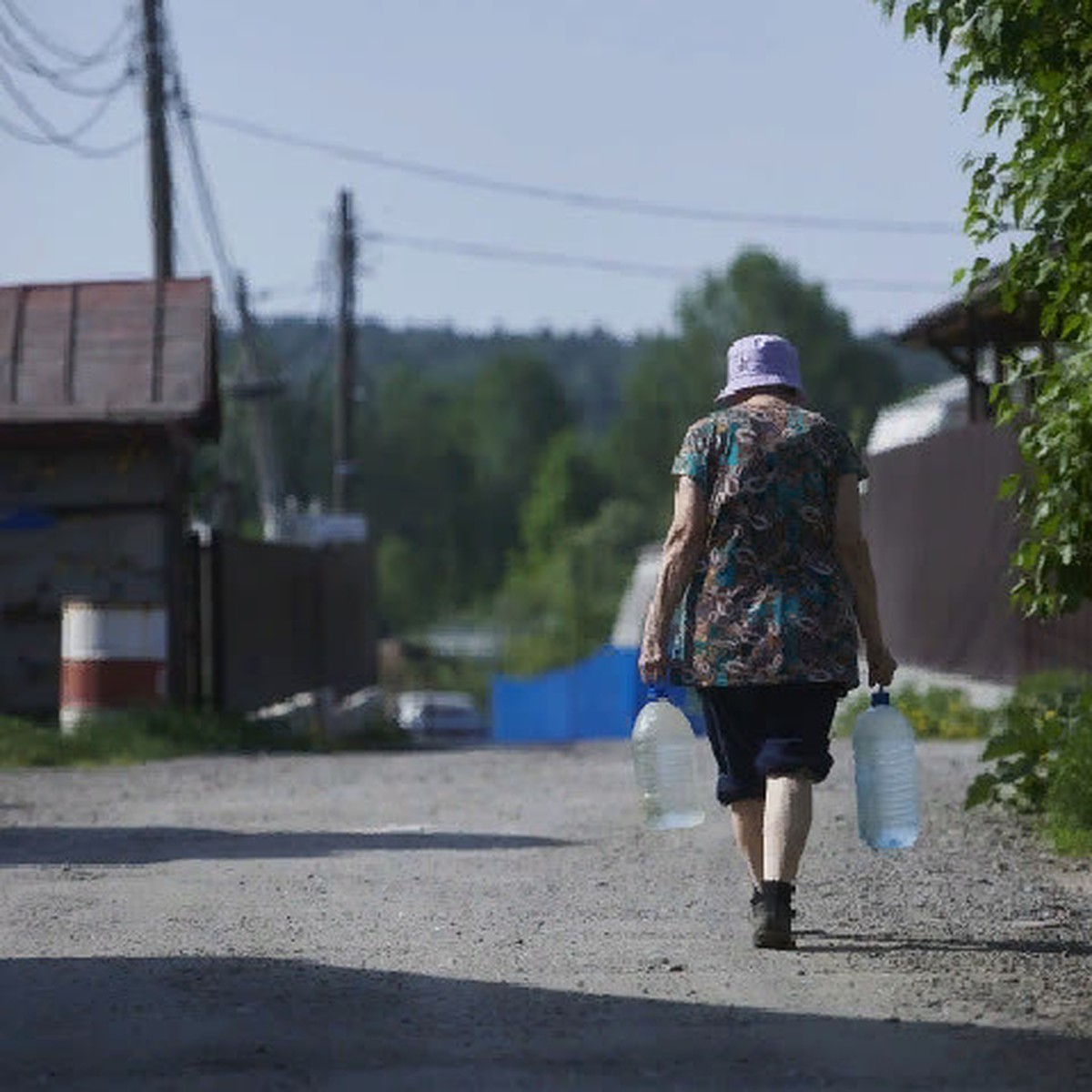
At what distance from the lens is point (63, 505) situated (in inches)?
928

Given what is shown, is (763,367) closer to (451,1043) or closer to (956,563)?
(451,1043)

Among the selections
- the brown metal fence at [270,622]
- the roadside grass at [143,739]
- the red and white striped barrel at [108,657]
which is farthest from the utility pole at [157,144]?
the red and white striped barrel at [108,657]

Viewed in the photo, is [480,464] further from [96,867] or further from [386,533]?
[96,867]

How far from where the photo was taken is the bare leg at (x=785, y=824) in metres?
8.76

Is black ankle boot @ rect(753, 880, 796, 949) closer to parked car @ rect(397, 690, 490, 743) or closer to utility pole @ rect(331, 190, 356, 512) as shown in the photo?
utility pole @ rect(331, 190, 356, 512)

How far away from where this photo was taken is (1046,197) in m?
9.95

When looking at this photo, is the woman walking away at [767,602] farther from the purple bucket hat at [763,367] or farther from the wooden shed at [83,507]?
the wooden shed at [83,507]

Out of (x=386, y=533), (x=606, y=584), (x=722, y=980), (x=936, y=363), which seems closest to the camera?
(x=722, y=980)

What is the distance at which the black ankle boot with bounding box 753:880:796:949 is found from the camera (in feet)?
28.2

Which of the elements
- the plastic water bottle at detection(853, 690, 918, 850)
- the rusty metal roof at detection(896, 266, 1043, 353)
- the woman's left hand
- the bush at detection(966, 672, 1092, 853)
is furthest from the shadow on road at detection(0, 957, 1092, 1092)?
the rusty metal roof at detection(896, 266, 1043, 353)

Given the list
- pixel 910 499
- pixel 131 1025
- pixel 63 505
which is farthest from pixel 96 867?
pixel 910 499

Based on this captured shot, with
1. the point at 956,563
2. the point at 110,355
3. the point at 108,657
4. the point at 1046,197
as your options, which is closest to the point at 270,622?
the point at 110,355

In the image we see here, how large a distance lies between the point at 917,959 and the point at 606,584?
96506 mm

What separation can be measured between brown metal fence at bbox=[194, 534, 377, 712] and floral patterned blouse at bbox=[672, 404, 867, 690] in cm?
1614
